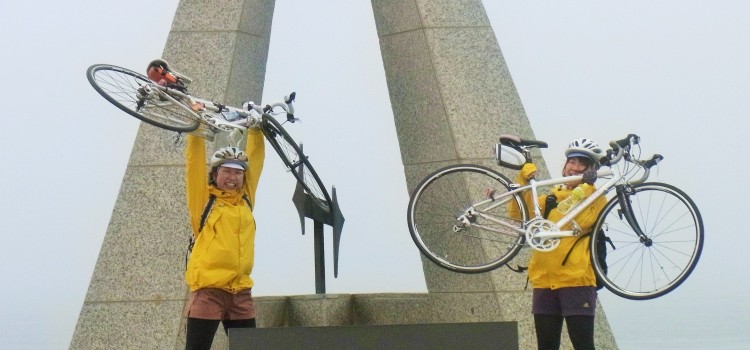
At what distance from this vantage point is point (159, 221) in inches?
383

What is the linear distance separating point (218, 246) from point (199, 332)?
51cm

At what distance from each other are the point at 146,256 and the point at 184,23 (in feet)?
6.97

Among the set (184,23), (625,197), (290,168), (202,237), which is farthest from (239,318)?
(184,23)

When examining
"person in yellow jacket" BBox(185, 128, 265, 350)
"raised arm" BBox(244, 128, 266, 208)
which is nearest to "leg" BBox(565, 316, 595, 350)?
"person in yellow jacket" BBox(185, 128, 265, 350)

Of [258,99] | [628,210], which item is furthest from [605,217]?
[258,99]

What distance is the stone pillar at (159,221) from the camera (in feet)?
31.0

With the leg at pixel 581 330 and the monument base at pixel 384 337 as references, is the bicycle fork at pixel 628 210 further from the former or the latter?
the monument base at pixel 384 337

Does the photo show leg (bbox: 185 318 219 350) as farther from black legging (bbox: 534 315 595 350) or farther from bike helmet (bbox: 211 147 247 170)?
black legging (bbox: 534 315 595 350)

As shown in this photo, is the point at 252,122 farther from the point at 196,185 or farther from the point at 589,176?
the point at 589,176

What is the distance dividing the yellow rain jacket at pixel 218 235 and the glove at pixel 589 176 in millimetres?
2001

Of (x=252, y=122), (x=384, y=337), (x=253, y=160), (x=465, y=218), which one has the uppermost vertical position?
(x=252, y=122)

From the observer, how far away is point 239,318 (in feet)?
24.0

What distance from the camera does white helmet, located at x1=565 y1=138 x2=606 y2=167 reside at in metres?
7.46

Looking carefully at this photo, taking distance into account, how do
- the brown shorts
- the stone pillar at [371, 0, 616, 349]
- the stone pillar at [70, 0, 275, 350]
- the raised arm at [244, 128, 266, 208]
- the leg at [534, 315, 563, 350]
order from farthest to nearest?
the stone pillar at [371, 0, 616, 349] → the stone pillar at [70, 0, 275, 350] → the raised arm at [244, 128, 266, 208] → the leg at [534, 315, 563, 350] → the brown shorts
